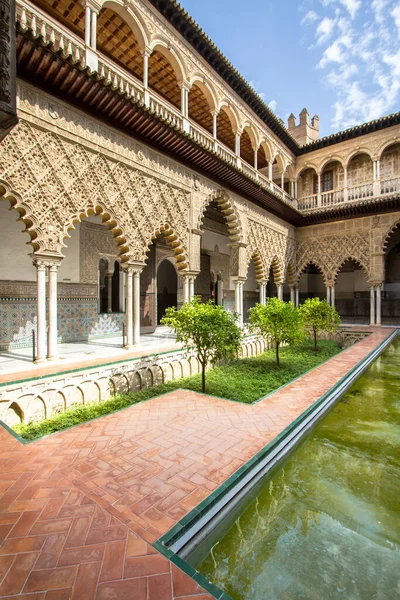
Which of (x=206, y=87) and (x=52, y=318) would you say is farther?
(x=206, y=87)

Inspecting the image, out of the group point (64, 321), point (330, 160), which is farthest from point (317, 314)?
point (330, 160)

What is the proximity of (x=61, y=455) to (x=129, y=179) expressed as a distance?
5985 millimetres

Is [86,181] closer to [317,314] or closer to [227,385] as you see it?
[227,385]

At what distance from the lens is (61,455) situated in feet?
9.46

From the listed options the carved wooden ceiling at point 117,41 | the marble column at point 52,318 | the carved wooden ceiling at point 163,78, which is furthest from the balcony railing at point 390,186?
the marble column at point 52,318

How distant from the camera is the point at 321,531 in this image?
2.16 metres

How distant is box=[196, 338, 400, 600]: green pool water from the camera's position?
1.75 metres

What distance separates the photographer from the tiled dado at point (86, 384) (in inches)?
162

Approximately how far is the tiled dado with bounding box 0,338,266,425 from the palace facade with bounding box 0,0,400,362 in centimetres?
117

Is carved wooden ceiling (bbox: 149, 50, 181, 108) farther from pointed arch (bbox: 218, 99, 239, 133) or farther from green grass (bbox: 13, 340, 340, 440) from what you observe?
green grass (bbox: 13, 340, 340, 440)

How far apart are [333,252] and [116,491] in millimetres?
15173

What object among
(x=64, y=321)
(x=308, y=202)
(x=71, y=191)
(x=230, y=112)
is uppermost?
(x=230, y=112)

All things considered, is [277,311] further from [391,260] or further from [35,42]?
[391,260]

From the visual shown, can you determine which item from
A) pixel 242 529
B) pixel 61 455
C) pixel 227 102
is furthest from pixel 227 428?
pixel 227 102
